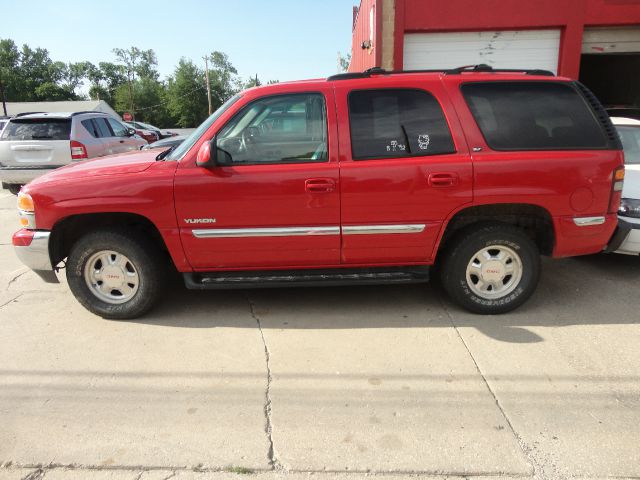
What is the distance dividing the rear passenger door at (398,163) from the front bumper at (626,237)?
1547mm

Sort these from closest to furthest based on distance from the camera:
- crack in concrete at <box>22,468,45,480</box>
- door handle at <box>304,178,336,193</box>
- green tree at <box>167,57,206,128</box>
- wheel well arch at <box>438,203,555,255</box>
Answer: crack in concrete at <box>22,468,45,480</box> < door handle at <box>304,178,336,193</box> < wheel well arch at <box>438,203,555,255</box> < green tree at <box>167,57,206,128</box>

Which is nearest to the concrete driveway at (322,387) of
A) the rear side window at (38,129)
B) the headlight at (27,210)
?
the headlight at (27,210)

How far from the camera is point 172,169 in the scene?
3.70 metres

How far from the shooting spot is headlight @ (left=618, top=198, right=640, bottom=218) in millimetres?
4582

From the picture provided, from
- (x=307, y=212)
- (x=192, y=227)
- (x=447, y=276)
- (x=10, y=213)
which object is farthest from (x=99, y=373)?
(x=10, y=213)

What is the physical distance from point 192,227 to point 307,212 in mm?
912

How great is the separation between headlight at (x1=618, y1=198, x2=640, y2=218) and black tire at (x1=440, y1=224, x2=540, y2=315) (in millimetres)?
1341

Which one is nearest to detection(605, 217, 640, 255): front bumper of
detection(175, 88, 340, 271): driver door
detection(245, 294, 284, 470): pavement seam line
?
→ detection(175, 88, 340, 271): driver door

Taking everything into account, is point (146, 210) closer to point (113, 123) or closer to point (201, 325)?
point (201, 325)

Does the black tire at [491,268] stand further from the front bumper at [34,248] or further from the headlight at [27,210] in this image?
the headlight at [27,210]

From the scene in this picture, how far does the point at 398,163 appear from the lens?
3.67 metres

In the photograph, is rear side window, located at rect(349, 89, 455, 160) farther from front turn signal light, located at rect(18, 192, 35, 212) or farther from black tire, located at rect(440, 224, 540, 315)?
front turn signal light, located at rect(18, 192, 35, 212)

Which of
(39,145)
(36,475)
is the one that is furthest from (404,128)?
(39,145)

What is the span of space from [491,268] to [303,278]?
1.57 m
